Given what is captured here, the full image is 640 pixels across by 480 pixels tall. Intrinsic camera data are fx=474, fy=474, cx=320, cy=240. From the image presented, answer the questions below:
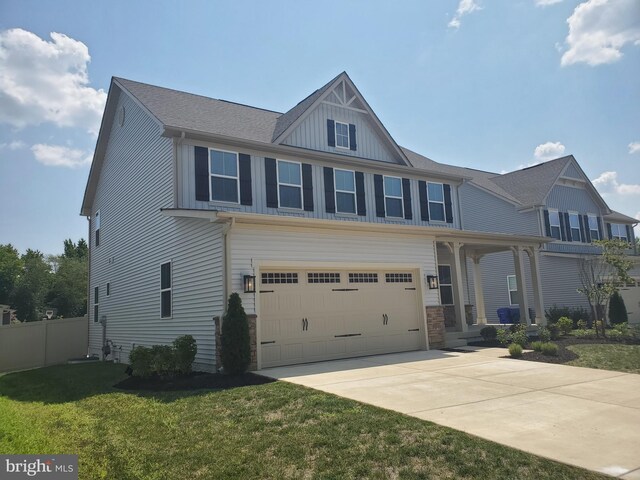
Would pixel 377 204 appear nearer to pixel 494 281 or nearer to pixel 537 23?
pixel 537 23

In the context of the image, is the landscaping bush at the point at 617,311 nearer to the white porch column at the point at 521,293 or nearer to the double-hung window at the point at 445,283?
the white porch column at the point at 521,293

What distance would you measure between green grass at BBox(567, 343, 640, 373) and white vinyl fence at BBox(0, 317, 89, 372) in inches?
709

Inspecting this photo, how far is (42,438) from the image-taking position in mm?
5977

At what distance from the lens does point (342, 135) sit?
16453 mm

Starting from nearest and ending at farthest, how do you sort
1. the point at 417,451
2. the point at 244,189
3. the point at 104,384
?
the point at 417,451 < the point at 104,384 < the point at 244,189

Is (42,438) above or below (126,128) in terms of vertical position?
below

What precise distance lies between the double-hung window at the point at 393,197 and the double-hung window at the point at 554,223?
11985 mm

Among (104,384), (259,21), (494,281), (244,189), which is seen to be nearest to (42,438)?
(104,384)

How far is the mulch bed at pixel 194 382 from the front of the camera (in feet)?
29.2

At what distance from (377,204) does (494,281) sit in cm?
1087

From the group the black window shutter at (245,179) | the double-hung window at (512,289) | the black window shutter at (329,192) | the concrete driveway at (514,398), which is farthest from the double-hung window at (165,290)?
the double-hung window at (512,289)

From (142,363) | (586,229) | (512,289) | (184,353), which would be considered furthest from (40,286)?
(586,229)

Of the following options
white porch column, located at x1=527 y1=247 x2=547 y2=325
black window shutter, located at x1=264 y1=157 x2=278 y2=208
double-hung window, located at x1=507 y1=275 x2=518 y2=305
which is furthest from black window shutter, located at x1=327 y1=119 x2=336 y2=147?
double-hung window, located at x1=507 y1=275 x2=518 y2=305

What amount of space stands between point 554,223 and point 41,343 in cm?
2454
